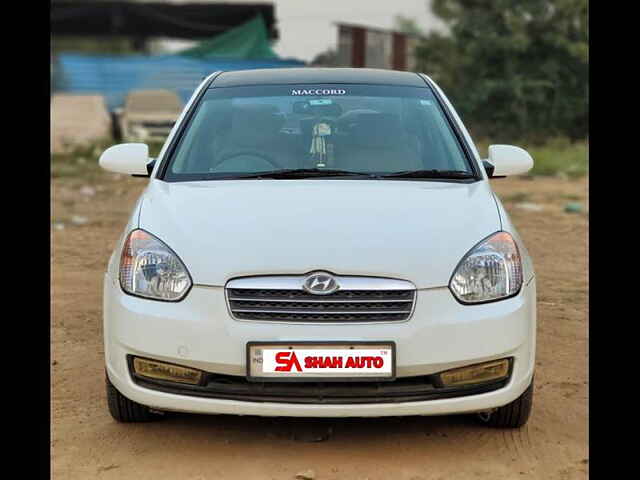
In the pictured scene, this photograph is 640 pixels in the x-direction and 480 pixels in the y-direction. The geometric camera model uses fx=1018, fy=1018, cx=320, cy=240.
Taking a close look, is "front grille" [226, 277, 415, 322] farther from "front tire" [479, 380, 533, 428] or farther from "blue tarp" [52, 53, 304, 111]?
"blue tarp" [52, 53, 304, 111]

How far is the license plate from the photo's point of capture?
357 centimetres

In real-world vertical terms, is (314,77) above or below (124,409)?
above

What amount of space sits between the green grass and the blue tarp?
4.55 m

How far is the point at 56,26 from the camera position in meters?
25.8

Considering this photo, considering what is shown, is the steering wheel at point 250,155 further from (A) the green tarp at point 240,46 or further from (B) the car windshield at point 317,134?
(A) the green tarp at point 240,46

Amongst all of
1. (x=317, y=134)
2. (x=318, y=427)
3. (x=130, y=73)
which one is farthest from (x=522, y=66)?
(x=318, y=427)

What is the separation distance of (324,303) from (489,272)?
0.65m

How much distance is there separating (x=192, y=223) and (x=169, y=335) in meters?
0.49

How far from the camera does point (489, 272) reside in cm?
380

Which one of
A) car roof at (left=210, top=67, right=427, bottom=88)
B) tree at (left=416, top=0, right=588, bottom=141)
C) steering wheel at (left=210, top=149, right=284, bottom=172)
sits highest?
car roof at (left=210, top=67, right=427, bottom=88)

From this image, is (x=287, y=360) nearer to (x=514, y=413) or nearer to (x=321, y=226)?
(x=321, y=226)

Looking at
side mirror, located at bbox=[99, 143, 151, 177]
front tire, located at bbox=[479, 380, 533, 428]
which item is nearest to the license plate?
front tire, located at bbox=[479, 380, 533, 428]
